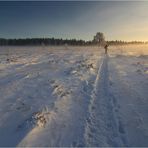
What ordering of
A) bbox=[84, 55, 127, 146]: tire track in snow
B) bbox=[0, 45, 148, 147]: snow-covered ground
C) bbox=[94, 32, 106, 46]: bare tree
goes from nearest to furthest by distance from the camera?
bbox=[84, 55, 127, 146]: tire track in snow → bbox=[0, 45, 148, 147]: snow-covered ground → bbox=[94, 32, 106, 46]: bare tree

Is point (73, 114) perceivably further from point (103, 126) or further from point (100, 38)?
point (100, 38)

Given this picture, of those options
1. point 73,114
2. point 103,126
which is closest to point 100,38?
point 73,114

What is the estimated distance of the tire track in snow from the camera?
16.1ft

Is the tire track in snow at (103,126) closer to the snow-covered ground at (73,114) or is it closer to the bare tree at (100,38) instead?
the snow-covered ground at (73,114)

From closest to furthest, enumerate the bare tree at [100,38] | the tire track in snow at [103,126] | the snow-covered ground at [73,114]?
the tire track in snow at [103,126] → the snow-covered ground at [73,114] → the bare tree at [100,38]

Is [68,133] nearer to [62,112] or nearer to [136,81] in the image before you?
[62,112]

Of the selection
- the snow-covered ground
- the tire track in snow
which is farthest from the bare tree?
the tire track in snow

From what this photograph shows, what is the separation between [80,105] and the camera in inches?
291

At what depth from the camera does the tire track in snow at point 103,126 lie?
4.90 metres

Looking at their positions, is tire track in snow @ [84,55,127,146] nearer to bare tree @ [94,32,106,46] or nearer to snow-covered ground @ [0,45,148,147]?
snow-covered ground @ [0,45,148,147]

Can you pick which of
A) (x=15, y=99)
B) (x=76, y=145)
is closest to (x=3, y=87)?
(x=15, y=99)

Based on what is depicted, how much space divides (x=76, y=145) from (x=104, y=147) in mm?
654

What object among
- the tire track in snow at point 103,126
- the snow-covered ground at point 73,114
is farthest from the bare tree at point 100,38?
the tire track in snow at point 103,126

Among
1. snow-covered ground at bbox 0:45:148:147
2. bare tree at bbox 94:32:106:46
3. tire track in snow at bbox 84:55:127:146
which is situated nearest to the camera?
tire track in snow at bbox 84:55:127:146
